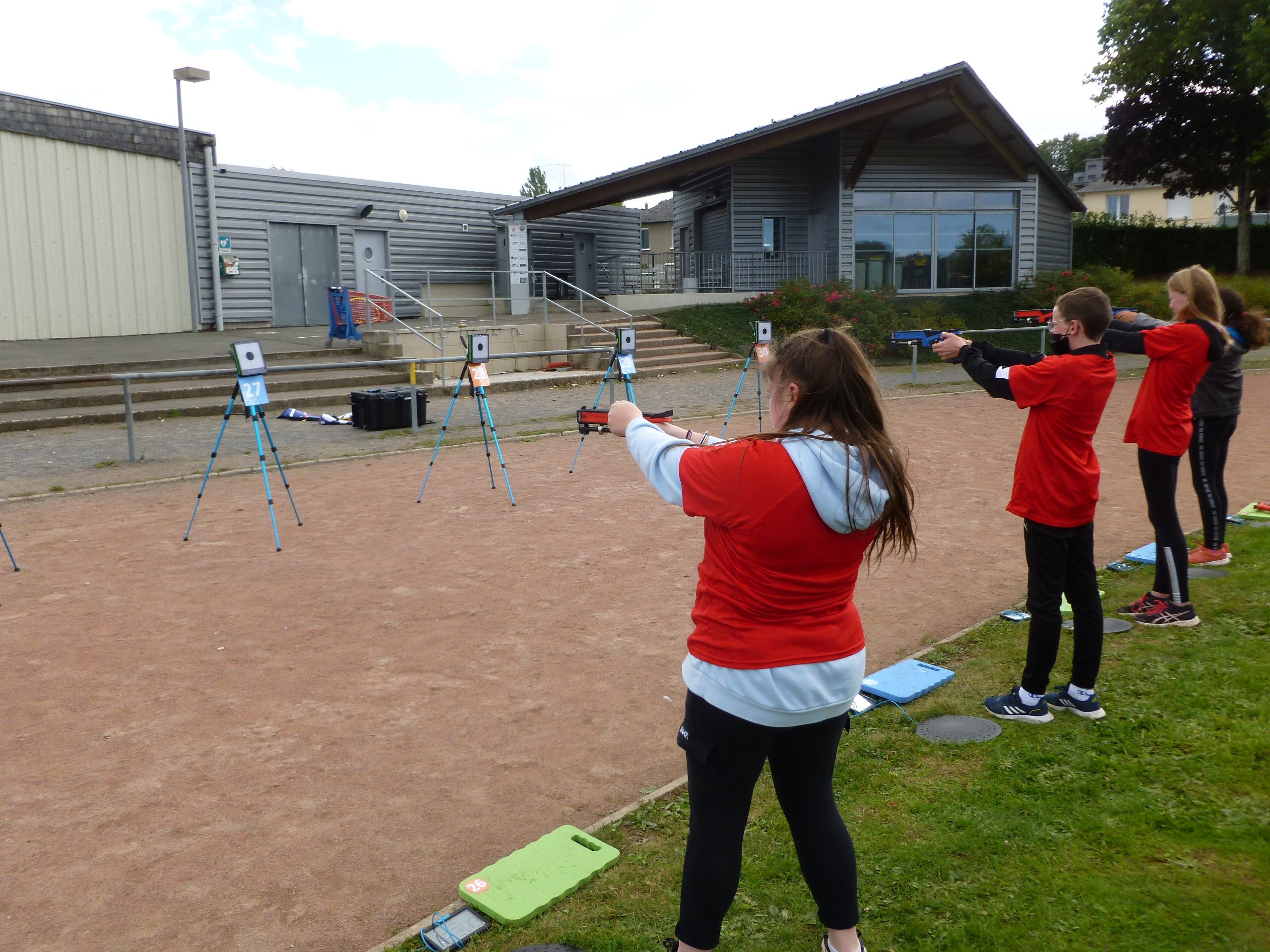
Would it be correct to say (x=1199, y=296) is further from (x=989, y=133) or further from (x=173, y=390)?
(x=989, y=133)

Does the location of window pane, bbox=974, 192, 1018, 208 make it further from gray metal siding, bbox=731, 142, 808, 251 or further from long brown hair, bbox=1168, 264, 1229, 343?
long brown hair, bbox=1168, 264, 1229, 343

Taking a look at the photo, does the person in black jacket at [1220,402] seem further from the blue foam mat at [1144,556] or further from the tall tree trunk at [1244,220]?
the tall tree trunk at [1244,220]

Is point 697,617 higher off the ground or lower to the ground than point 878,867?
higher

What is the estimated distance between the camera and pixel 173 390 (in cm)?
1510

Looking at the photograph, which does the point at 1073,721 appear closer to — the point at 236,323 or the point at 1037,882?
the point at 1037,882

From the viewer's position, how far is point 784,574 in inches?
88.5

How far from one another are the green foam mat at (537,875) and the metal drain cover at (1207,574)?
4.54 m

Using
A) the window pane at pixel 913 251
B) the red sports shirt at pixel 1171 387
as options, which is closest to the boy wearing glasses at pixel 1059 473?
the red sports shirt at pixel 1171 387

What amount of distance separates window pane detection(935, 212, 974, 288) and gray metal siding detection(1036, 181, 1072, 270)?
2169 mm

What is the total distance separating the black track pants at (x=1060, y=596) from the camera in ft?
13.3

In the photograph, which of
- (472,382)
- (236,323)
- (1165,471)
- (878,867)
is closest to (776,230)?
(236,323)

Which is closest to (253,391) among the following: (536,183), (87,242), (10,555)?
(10,555)

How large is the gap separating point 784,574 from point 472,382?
25.2 ft

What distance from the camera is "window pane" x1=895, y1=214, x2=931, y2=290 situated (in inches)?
1053
